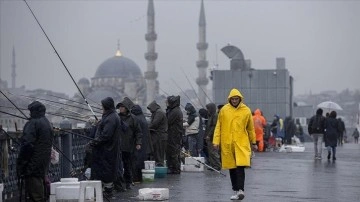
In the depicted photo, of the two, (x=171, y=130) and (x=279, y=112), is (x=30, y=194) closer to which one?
(x=171, y=130)

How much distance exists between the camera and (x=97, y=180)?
11.5 metres

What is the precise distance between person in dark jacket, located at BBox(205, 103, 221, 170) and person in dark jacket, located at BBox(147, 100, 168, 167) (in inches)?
46.1

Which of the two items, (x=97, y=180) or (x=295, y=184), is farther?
(x=295, y=184)

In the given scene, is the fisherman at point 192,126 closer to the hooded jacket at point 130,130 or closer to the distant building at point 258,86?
the hooded jacket at point 130,130

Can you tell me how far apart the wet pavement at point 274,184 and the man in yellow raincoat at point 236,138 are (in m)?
0.38

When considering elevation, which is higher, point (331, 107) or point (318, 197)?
point (331, 107)

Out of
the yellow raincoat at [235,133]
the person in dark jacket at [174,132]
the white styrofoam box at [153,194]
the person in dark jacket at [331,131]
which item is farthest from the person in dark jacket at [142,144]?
the person in dark jacket at [331,131]

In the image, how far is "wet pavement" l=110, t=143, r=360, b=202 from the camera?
1219 cm

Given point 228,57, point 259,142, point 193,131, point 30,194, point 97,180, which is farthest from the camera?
point 228,57

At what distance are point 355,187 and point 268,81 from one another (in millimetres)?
24370

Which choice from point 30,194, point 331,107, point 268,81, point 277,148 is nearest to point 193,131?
point 30,194

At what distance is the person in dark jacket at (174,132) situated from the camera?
54.3ft

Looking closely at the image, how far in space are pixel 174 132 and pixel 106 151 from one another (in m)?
5.13

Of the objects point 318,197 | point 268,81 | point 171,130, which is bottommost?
point 318,197
